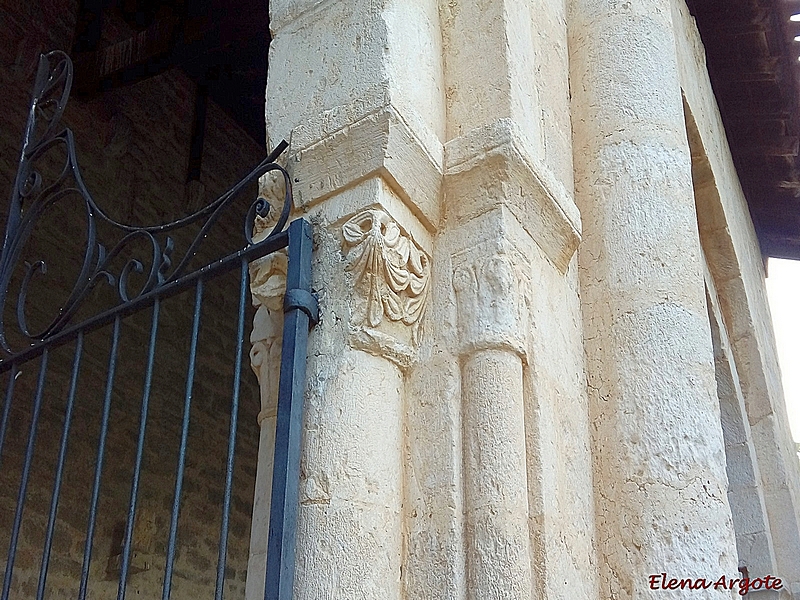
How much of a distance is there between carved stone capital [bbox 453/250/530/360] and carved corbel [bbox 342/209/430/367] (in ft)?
0.32

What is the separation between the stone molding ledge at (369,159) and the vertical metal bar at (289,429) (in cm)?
14

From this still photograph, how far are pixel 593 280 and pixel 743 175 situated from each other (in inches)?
137

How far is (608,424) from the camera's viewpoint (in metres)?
2.18

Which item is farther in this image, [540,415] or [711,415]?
[711,415]

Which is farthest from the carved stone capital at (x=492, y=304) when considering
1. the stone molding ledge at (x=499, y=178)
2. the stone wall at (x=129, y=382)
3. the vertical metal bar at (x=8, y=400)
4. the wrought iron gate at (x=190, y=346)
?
the stone wall at (x=129, y=382)

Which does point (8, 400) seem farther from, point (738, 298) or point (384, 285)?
point (738, 298)

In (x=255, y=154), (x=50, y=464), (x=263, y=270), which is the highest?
(x=255, y=154)

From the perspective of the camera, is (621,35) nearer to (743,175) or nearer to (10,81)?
(743,175)

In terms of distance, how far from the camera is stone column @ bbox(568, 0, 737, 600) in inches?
81.0

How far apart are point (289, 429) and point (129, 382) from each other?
15.6ft

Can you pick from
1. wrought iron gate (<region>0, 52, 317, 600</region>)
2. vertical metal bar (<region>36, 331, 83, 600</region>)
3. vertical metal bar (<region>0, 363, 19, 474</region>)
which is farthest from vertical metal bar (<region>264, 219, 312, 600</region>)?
vertical metal bar (<region>0, 363, 19, 474</region>)

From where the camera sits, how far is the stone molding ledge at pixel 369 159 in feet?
6.36

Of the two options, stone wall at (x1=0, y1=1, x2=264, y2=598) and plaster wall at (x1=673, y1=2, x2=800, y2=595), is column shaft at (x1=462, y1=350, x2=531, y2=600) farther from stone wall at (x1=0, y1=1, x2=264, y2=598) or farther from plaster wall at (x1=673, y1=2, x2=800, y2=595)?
stone wall at (x1=0, y1=1, x2=264, y2=598)

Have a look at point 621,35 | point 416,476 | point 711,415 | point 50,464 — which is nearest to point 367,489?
point 416,476
